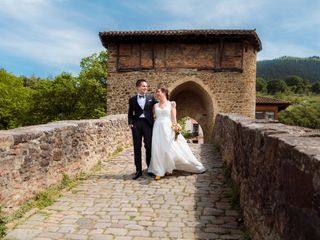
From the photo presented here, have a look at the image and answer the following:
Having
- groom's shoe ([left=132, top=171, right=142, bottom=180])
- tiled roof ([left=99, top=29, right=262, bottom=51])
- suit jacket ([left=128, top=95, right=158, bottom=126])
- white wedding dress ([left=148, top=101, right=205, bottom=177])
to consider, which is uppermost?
tiled roof ([left=99, top=29, right=262, bottom=51])

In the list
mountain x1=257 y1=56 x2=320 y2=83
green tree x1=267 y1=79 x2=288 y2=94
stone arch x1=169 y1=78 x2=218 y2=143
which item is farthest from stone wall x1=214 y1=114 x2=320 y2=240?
mountain x1=257 y1=56 x2=320 y2=83

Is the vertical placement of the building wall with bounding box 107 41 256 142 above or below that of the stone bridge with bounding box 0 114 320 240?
above

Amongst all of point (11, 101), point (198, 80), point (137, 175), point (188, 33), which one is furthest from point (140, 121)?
point (11, 101)

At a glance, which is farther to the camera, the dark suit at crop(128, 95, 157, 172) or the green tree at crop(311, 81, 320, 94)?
the green tree at crop(311, 81, 320, 94)

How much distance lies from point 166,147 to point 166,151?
8cm

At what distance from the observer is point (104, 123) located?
29.6 feet

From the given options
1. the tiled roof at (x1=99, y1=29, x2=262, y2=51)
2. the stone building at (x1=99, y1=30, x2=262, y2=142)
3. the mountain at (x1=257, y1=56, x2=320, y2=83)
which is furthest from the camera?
the mountain at (x1=257, y1=56, x2=320, y2=83)

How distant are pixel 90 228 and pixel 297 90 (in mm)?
91590

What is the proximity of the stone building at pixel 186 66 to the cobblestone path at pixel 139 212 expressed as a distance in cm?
1216

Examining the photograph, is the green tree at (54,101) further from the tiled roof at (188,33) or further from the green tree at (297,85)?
the green tree at (297,85)

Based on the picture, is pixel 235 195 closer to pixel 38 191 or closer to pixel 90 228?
pixel 90 228

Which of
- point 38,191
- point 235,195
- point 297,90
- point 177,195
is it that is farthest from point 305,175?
point 297,90

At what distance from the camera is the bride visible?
696 cm

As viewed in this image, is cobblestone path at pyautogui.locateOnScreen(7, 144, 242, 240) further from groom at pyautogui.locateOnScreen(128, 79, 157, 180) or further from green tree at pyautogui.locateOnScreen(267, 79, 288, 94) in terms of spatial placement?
green tree at pyautogui.locateOnScreen(267, 79, 288, 94)
